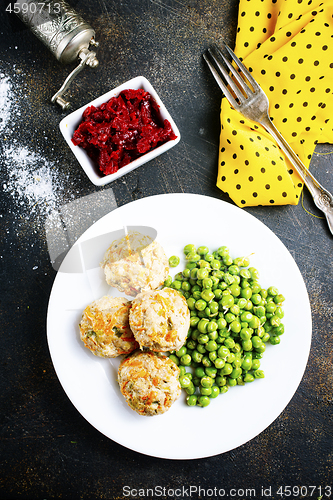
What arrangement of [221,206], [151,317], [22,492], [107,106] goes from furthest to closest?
[22,492], [221,206], [107,106], [151,317]

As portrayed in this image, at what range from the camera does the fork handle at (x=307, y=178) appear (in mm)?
2195

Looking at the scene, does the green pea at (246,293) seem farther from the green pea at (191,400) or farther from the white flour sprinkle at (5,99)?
the white flour sprinkle at (5,99)

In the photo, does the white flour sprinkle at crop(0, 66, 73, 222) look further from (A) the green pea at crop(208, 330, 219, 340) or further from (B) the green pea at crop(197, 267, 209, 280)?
(A) the green pea at crop(208, 330, 219, 340)

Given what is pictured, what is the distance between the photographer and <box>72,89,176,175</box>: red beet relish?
1892 mm

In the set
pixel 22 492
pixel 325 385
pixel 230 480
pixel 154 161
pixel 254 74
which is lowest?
pixel 230 480

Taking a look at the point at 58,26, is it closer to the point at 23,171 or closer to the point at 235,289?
the point at 23,171

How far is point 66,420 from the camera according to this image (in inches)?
88.7

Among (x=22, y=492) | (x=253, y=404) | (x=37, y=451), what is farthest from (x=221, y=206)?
(x=22, y=492)

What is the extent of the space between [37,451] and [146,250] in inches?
65.8

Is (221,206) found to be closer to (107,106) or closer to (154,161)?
(154,161)

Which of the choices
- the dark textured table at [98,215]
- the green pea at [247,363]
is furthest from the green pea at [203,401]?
the dark textured table at [98,215]

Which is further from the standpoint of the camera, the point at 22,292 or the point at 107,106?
the point at 22,292

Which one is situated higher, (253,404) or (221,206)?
(221,206)

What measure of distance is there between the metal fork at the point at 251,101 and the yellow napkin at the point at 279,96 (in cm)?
5
